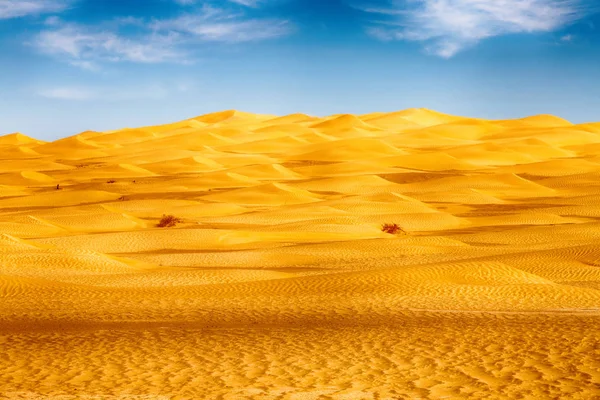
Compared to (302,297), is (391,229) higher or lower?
lower

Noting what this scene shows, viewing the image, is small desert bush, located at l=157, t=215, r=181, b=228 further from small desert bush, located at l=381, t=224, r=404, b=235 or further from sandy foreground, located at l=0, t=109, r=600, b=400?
small desert bush, located at l=381, t=224, r=404, b=235

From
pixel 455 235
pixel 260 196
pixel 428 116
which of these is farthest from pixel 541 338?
pixel 428 116

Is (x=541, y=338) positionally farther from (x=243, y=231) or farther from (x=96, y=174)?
(x=96, y=174)

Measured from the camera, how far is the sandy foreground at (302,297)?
8.40 m

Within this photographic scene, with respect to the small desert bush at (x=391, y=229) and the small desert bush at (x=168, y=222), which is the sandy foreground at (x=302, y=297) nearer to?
the small desert bush at (x=391, y=229)

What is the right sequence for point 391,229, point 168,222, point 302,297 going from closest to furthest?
point 302,297 < point 391,229 < point 168,222

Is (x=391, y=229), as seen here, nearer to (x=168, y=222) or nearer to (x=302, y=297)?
(x=168, y=222)

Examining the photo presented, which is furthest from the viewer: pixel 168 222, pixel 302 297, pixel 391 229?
pixel 168 222

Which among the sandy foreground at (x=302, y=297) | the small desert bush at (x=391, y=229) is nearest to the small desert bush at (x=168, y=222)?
the sandy foreground at (x=302, y=297)

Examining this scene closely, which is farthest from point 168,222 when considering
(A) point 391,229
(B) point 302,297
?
(B) point 302,297

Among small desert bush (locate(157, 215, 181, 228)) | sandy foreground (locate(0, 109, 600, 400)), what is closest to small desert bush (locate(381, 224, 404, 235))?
sandy foreground (locate(0, 109, 600, 400))

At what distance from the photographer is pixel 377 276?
16.1 meters

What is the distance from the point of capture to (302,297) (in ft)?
47.4

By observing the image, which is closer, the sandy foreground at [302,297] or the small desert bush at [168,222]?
the sandy foreground at [302,297]
